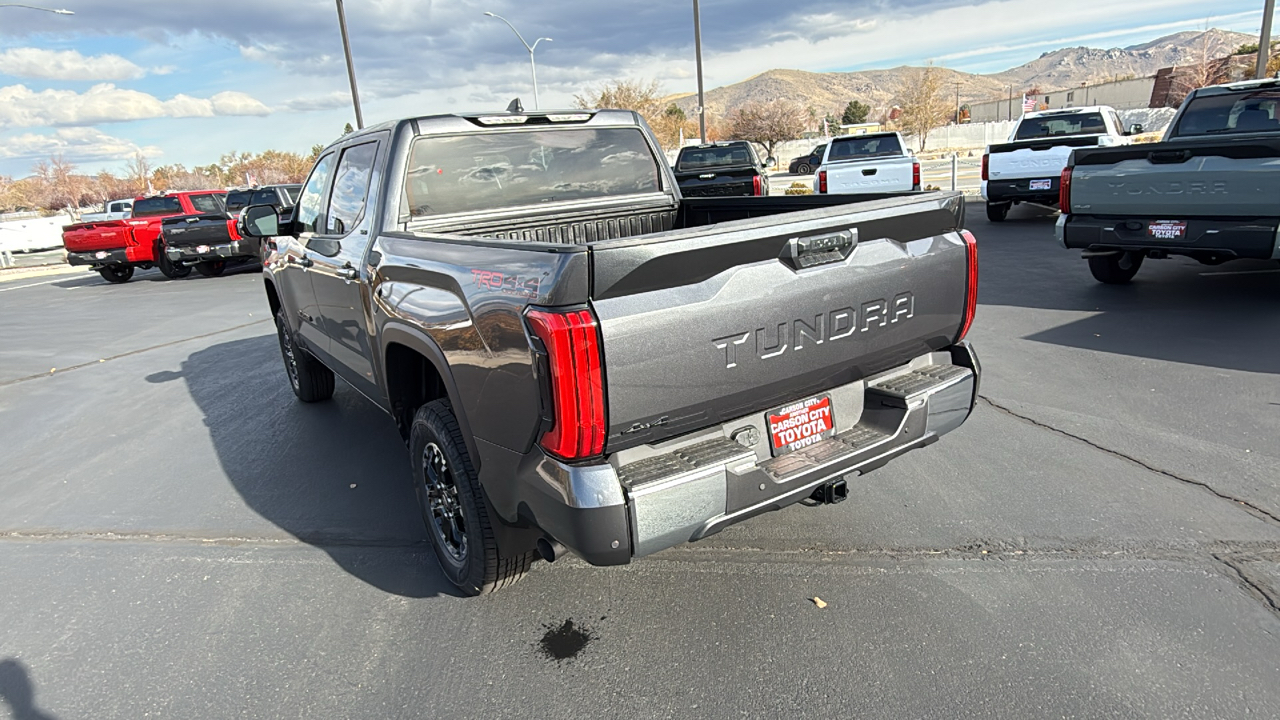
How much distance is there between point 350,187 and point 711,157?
1272 cm

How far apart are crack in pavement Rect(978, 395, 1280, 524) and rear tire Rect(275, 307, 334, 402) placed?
484 cm

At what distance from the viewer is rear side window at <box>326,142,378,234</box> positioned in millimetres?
4113

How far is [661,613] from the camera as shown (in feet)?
10.3

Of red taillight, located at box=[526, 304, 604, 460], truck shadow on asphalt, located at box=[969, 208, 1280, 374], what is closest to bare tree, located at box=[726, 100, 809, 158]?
truck shadow on asphalt, located at box=[969, 208, 1280, 374]

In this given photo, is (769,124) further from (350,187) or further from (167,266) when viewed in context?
(350,187)

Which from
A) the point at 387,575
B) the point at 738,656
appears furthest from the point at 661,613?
the point at 387,575

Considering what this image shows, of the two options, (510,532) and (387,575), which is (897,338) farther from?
(387,575)

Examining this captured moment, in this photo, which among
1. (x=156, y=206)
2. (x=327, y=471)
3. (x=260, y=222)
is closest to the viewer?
(x=327, y=471)

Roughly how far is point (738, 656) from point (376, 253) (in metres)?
2.37

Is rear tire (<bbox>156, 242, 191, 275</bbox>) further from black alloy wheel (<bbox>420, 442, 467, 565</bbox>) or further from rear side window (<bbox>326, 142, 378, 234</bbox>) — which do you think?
black alloy wheel (<bbox>420, 442, 467, 565</bbox>)

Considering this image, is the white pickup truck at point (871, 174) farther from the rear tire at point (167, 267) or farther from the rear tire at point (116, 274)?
the rear tire at point (116, 274)

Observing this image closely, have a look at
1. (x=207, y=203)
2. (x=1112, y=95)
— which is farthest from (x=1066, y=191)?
(x=1112, y=95)

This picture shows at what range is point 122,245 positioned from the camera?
1625 centimetres

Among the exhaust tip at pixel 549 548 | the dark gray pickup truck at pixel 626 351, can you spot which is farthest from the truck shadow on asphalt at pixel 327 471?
the exhaust tip at pixel 549 548
